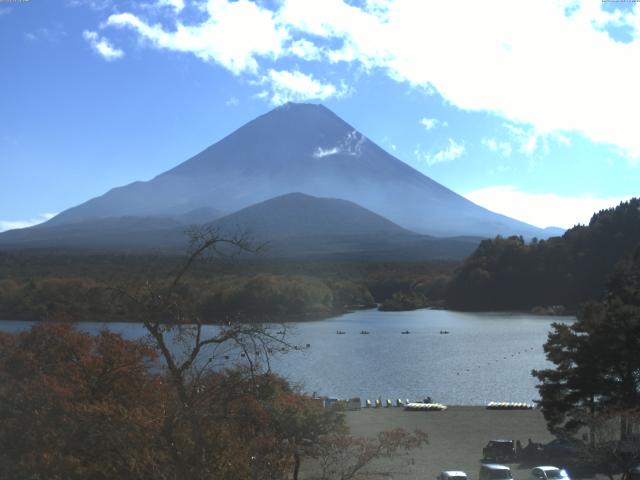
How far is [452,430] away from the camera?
13109mm

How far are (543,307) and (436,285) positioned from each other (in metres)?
11.6

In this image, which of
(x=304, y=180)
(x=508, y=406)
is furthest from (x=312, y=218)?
(x=508, y=406)

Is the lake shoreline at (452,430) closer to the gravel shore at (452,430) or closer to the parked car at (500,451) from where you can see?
the gravel shore at (452,430)

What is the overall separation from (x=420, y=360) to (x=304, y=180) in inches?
5355

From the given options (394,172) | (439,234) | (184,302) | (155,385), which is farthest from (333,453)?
(394,172)

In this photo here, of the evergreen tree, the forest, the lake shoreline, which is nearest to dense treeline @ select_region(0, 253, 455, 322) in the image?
the forest

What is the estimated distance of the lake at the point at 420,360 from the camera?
1905 centimetres

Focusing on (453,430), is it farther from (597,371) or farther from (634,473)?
(634,473)

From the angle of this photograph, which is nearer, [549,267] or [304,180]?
[549,267]

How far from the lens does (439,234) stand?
137000 mm

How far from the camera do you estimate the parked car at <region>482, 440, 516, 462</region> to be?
1040 centimetres

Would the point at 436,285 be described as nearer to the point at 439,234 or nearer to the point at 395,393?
the point at 395,393

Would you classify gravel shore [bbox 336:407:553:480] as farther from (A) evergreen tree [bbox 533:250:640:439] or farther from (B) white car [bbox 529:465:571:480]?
(A) evergreen tree [bbox 533:250:640:439]

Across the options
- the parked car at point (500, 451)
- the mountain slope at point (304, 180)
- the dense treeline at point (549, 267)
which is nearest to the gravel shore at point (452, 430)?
the parked car at point (500, 451)
